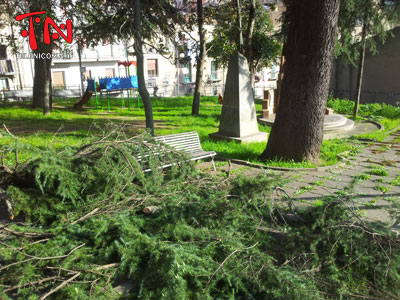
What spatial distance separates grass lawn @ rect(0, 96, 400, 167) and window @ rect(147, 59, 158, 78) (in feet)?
65.4

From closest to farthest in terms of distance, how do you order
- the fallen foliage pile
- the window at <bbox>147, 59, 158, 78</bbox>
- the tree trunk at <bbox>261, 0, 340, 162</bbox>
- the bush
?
the fallen foliage pile → the tree trunk at <bbox>261, 0, 340, 162</bbox> → the bush → the window at <bbox>147, 59, 158, 78</bbox>

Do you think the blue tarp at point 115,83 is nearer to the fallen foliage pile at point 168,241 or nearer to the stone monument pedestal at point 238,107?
the stone monument pedestal at point 238,107

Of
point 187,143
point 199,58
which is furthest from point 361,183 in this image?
point 199,58

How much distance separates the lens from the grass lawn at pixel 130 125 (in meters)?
8.06

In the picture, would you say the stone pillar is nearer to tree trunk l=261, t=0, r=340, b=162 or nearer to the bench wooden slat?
tree trunk l=261, t=0, r=340, b=162

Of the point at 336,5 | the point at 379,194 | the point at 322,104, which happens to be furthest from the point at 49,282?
the point at 336,5

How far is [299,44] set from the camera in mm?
6840

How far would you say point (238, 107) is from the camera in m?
8.66

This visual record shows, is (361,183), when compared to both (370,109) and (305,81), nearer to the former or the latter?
(305,81)

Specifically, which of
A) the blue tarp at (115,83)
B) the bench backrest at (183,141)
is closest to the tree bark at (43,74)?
the blue tarp at (115,83)

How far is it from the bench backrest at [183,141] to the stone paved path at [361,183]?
2.63 feet

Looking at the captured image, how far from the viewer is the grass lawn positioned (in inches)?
317

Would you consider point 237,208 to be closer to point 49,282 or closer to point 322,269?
point 322,269

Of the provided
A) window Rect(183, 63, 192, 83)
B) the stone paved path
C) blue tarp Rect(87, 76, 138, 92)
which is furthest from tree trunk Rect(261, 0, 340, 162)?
window Rect(183, 63, 192, 83)
